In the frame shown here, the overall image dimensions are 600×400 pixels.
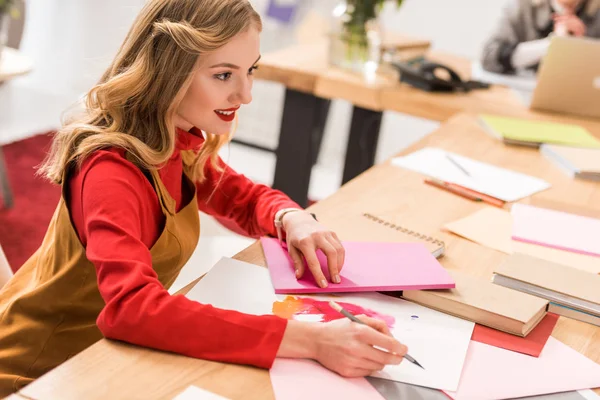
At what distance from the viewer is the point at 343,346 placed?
829mm

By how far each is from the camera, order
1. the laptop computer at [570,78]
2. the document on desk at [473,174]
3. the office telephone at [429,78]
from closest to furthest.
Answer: the document on desk at [473,174] → the laptop computer at [570,78] → the office telephone at [429,78]

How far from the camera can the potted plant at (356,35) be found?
7.44 feet

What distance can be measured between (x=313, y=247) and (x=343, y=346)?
26 centimetres

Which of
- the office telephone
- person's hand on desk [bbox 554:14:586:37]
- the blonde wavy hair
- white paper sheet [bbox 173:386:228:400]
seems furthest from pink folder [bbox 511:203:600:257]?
person's hand on desk [bbox 554:14:586:37]

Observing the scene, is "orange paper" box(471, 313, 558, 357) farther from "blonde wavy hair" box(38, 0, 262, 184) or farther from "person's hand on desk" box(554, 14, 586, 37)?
"person's hand on desk" box(554, 14, 586, 37)

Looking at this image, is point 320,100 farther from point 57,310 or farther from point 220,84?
point 57,310

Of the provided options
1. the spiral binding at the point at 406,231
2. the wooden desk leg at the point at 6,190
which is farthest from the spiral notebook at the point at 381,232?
the wooden desk leg at the point at 6,190

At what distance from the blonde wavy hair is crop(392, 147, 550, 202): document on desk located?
64 cm

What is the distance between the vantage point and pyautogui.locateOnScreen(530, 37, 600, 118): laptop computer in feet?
6.88

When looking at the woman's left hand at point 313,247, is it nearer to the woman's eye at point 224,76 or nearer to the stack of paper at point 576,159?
the woman's eye at point 224,76

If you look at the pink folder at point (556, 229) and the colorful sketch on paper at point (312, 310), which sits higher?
the pink folder at point (556, 229)

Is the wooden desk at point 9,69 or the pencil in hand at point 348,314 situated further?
the wooden desk at point 9,69

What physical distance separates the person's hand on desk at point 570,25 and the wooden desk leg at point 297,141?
962 mm

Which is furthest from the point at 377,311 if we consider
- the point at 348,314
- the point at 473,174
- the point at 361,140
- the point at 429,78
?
the point at 361,140
